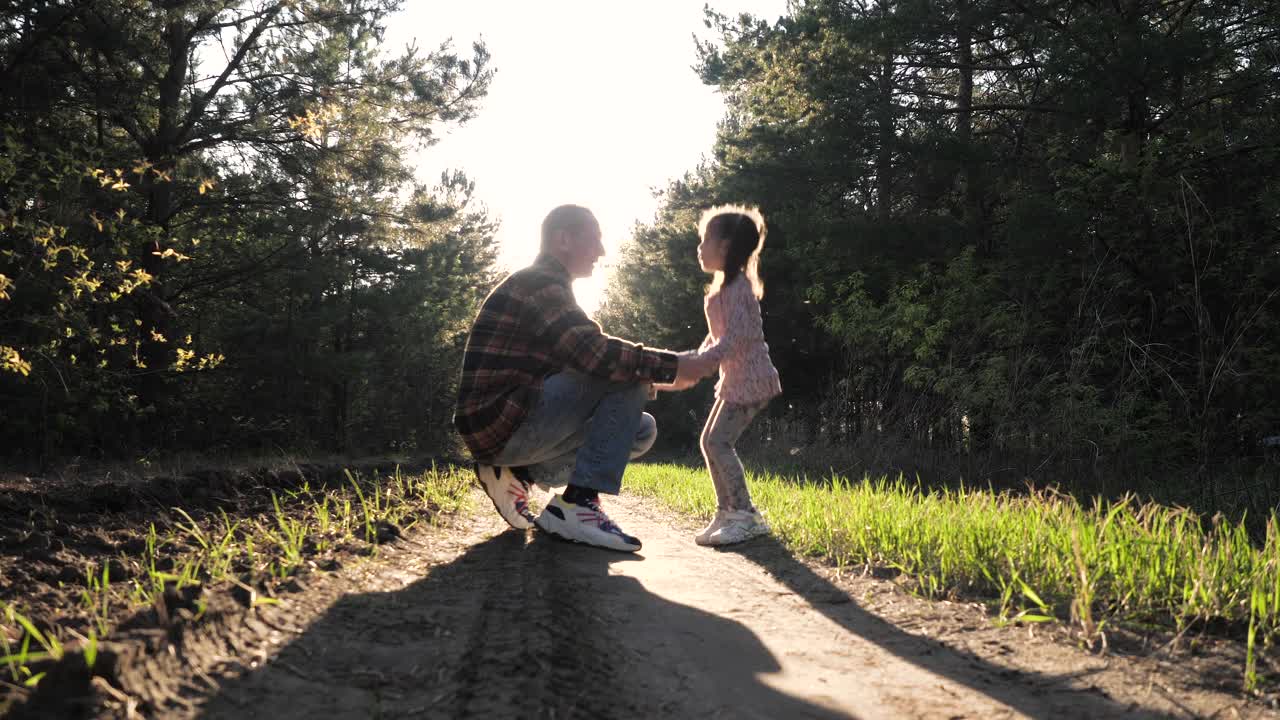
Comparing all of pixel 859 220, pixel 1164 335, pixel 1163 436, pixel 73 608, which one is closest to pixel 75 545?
pixel 73 608

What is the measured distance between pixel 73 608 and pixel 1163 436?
9.92 metres

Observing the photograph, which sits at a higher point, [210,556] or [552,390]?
[552,390]

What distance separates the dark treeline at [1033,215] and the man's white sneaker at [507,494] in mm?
4250

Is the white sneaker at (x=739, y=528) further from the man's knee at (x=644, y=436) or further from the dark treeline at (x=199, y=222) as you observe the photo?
the dark treeline at (x=199, y=222)

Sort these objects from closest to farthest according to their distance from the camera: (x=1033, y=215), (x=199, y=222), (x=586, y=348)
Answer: (x=586, y=348)
(x=1033, y=215)
(x=199, y=222)

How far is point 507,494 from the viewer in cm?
407

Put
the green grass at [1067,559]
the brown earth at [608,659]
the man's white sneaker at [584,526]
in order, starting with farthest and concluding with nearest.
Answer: the man's white sneaker at [584,526] → the green grass at [1067,559] → the brown earth at [608,659]

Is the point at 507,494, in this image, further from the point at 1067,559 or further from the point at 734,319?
the point at 1067,559

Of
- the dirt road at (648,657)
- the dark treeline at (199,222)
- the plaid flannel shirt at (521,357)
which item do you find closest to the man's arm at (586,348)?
the plaid flannel shirt at (521,357)

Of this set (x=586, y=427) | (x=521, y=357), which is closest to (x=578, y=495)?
(x=586, y=427)

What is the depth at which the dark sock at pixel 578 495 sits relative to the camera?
371 cm

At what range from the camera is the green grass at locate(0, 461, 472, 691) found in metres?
1.62

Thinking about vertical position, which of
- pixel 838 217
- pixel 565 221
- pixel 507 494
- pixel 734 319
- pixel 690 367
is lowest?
pixel 507 494

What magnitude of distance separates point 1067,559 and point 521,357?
2537 mm
